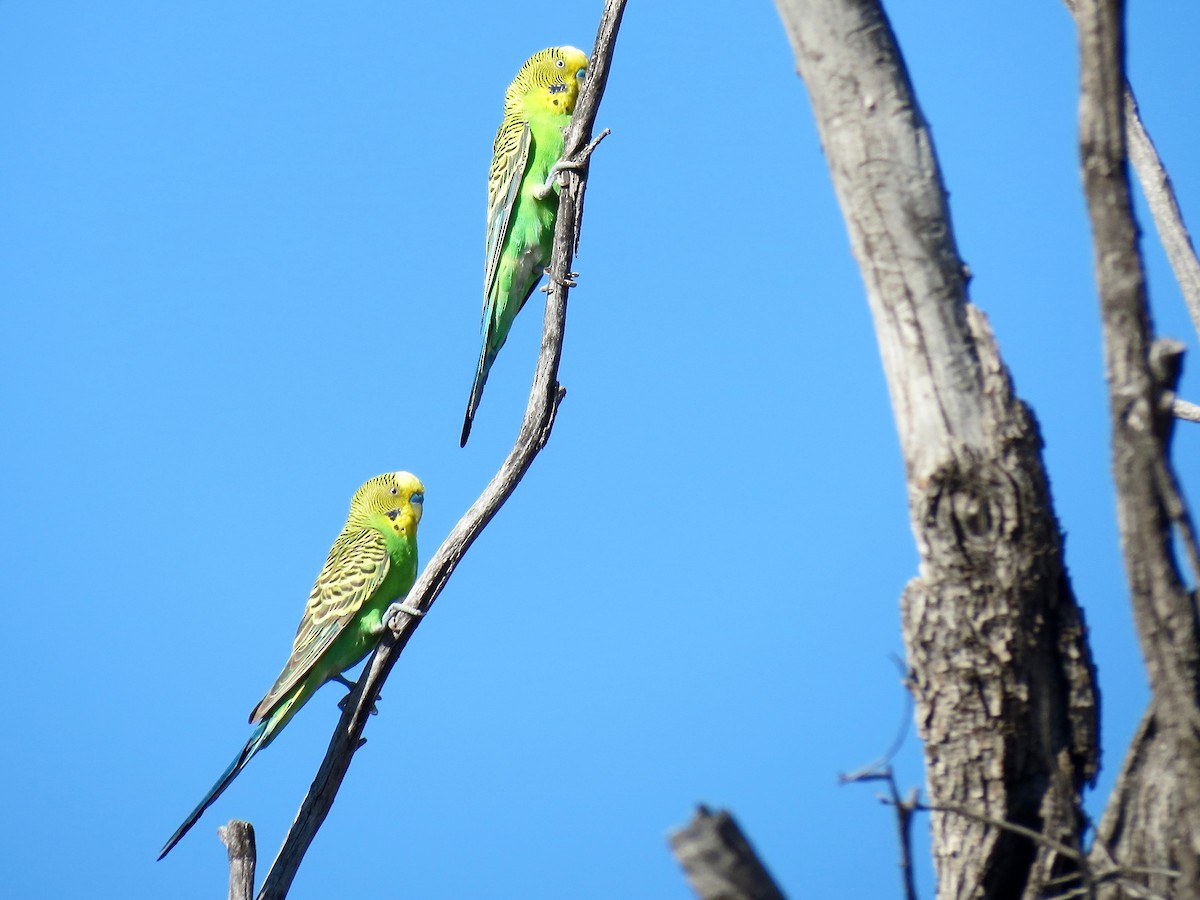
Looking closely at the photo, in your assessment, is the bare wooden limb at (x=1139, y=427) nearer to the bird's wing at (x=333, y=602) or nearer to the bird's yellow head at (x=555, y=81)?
the bird's wing at (x=333, y=602)

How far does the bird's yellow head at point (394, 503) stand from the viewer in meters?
4.41

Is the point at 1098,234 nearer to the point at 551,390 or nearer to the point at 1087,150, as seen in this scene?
the point at 1087,150

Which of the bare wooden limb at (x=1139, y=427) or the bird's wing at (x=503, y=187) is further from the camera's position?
the bird's wing at (x=503, y=187)

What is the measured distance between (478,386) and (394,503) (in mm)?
615

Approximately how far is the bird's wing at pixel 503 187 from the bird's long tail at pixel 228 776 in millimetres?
2007

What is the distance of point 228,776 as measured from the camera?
362cm

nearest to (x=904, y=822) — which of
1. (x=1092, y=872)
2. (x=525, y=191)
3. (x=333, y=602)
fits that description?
(x=1092, y=872)

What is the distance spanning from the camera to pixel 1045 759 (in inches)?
81.3

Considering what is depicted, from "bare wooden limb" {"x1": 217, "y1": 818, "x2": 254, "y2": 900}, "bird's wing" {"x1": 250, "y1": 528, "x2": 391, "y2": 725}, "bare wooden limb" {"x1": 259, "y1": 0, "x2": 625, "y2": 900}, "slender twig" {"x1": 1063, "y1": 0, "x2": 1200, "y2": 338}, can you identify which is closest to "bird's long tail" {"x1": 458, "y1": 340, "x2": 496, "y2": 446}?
"bird's wing" {"x1": 250, "y1": 528, "x2": 391, "y2": 725}

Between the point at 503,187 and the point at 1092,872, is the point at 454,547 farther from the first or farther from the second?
the point at 1092,872

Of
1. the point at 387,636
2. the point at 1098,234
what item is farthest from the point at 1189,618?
the point at 387,636

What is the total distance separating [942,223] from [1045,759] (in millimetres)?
1003

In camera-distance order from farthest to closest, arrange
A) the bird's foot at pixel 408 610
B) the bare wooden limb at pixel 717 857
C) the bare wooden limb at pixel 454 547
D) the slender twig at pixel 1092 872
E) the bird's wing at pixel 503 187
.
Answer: the bird's wing at pixel 503 187
the bird's foot at pixel 408 610
the bare wooden limb at pixel 454 547
the slender twig at pixel 1092 872
the bare wooden limb at pixel 717 857

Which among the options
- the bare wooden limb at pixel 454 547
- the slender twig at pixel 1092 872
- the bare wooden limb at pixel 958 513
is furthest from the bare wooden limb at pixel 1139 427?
the bare wooden limb at pixel 454 547
